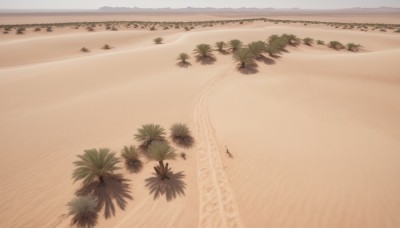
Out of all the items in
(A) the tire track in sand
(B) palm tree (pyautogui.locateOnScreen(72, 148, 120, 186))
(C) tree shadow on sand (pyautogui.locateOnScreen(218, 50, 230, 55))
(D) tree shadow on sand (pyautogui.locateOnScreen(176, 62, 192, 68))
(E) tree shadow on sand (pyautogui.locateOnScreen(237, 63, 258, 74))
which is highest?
(C) tree shadow on sand (pyautogui.locateOnScreen(218, 50, 230, 55))

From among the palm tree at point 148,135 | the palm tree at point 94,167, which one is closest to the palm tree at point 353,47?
the palm tree at point 148,135

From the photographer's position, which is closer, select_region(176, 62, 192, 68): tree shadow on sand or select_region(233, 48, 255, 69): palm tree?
select_region(233, 48, 255, 69): palm tree

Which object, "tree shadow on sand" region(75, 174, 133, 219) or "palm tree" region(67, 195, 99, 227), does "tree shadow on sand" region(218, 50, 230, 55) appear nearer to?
"tree shadow on sand" region(75, 174, 133, 219)

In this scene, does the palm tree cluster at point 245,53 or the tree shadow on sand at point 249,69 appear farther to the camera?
the palm tree cluster at point 245,53

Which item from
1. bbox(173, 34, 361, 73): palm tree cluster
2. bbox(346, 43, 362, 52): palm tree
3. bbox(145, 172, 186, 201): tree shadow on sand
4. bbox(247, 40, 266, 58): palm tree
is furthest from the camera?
bbox(346, 43, 362, 52): palm tree

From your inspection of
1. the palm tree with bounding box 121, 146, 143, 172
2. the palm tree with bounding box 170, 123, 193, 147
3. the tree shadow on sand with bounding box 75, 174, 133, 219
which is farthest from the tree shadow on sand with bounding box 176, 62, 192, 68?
the tree shadow on sand with bounding box 75, 174, 133, 219

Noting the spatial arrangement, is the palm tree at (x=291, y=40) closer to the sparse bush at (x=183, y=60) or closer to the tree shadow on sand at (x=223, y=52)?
the tree shadow on sand at (x=223, y=52)

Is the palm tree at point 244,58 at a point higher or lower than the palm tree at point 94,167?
higher
